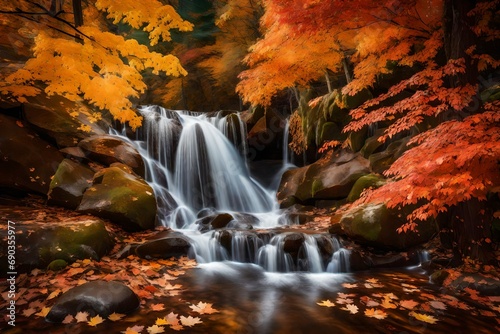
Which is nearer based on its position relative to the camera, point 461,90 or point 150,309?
point 150,309

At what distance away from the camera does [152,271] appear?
224 inches

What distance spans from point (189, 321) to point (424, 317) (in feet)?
10.3

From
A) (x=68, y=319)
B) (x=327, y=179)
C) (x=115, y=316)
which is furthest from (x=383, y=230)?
(x=68, y=319)

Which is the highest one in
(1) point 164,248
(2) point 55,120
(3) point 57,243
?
(2) point 55,120

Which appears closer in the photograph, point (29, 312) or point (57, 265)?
point (29, 312)

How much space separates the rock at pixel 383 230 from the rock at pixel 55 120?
867 centimetres

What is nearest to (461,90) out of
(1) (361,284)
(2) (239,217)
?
(1) (361,284)

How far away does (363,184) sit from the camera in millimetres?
9547

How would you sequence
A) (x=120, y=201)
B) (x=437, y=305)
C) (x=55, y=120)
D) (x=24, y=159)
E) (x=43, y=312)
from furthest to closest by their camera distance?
(x=55, y=120) → (x=24, y=159) → (x=120, y=201) → (x=437, y=305) → (x=43, y=312)

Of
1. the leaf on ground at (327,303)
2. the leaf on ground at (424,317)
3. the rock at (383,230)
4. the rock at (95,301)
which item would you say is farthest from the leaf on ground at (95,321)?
the rock at (383,230)

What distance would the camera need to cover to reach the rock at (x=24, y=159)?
8.03 metres

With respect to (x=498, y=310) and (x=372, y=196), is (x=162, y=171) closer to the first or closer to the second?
(x=372, y=196)

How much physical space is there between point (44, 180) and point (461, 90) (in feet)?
32.9

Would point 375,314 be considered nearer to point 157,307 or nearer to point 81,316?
point 157,307
